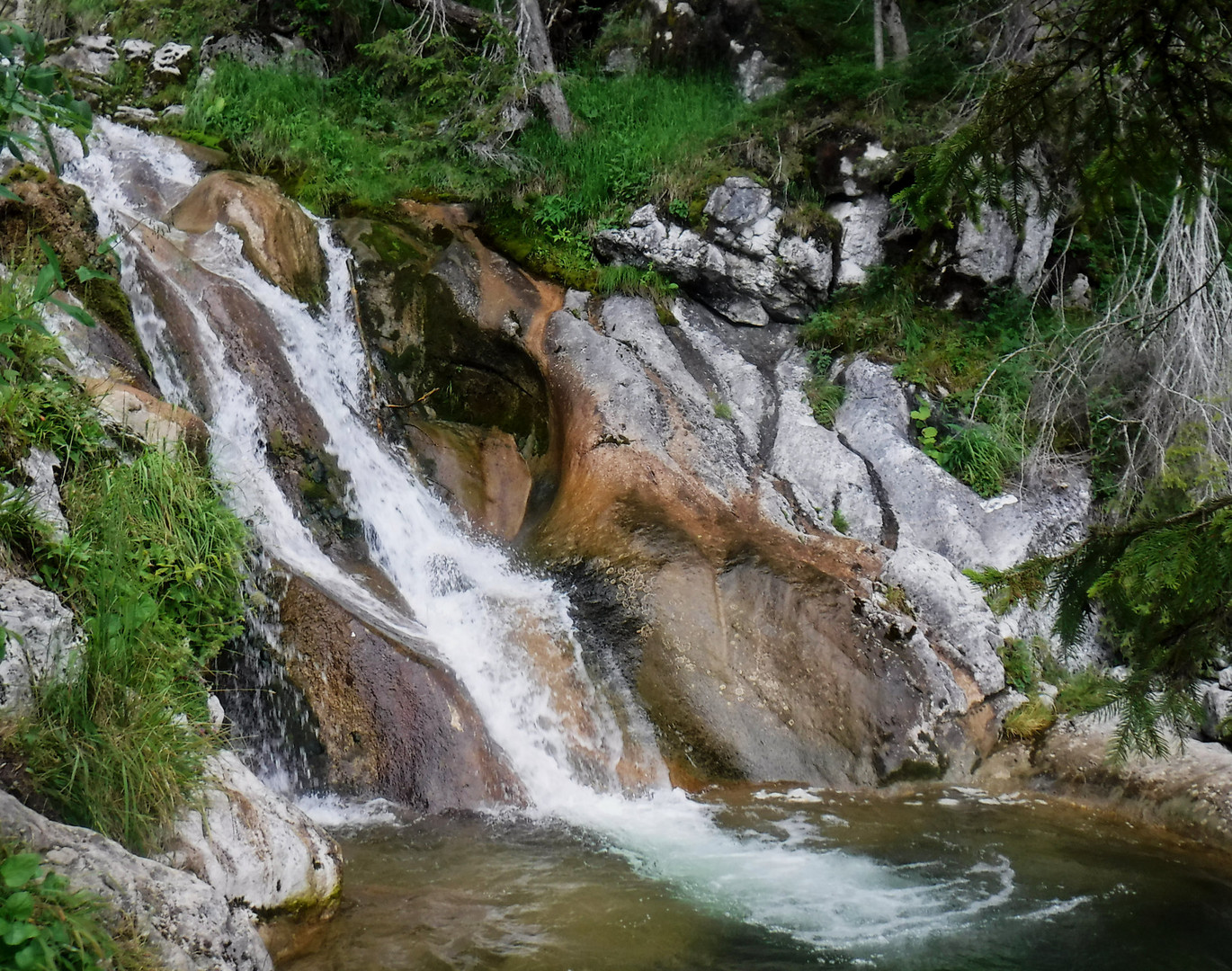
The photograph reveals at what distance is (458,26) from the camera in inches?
463

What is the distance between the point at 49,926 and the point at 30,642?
1.33 metres

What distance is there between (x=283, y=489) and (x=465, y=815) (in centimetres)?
286

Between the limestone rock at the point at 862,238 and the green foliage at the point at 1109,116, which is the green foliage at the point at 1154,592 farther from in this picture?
the limestone rock at the point at 862,238

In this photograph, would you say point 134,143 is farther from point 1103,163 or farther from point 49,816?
point 1103,163

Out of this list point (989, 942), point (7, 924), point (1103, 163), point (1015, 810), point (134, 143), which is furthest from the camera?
point (134, 143)

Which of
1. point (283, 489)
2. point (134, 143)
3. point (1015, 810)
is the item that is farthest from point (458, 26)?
point (1015, 810)

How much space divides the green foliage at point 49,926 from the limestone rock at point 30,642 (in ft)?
2.90

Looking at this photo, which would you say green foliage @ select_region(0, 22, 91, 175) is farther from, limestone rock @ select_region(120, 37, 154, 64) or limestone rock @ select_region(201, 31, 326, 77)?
limestone rock @ select_region(120, 37, 154, 64)

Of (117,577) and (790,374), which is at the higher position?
(790,374)

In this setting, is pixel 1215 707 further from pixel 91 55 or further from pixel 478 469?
pixel 91 55

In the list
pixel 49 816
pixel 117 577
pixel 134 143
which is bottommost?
pixel 49 816

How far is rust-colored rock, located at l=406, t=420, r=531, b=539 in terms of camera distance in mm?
7512

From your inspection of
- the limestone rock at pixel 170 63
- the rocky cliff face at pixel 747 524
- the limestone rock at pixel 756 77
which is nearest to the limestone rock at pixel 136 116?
the limestone rock at pixel 170 63

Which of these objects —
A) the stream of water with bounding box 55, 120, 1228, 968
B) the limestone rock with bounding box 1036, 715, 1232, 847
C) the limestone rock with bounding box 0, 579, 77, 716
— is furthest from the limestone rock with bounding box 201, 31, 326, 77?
the limestone rock with bounding box 1036, 715, 1232, 847
